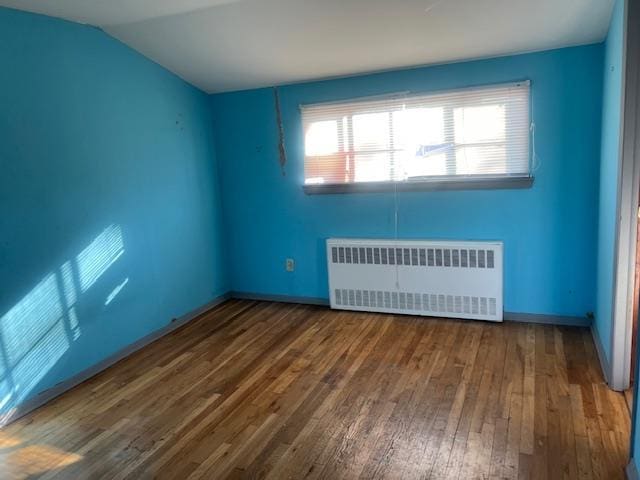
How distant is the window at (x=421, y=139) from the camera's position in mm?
3148

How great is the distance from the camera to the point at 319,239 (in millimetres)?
3885

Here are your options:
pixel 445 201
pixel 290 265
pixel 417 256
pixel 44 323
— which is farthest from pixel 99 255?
pixel 445 201

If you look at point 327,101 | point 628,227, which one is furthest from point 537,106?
point 327,101

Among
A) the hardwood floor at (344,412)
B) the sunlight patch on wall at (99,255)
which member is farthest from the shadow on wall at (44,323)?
the hardwood floor at (344,412)

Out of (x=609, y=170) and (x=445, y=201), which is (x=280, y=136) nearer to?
(x=445, y=201)

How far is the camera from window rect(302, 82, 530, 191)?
315 cm

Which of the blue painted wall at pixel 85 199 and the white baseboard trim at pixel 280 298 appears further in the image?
the white baseboard trim at pixel 280 298

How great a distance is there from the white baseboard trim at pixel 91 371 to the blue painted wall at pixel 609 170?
2.98 metres

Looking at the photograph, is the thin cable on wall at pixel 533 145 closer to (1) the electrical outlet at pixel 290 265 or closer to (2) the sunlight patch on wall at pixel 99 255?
(1) the electrical outlet at pixel 290 265

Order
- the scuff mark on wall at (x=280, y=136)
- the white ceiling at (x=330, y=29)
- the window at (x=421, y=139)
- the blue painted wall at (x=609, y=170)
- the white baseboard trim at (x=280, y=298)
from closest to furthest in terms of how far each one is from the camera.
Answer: the blue painted wall at (x=609, y=170) < the white ceiling at (x=330, y=29) < the window at (x=421, y=139) < the scuff mark on wall at (x=280, y=136) < the white baseboard trim at (x=280, y=298)

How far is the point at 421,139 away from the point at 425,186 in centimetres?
36

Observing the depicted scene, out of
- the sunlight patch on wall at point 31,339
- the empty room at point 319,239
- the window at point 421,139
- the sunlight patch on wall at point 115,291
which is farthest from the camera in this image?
the window at point 421,139

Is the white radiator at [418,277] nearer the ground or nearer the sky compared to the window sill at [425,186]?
nearer the ground

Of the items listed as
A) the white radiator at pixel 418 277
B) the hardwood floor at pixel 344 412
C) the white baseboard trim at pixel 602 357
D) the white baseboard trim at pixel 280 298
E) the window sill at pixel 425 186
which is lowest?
the hardwood floor at pixel 344 412
